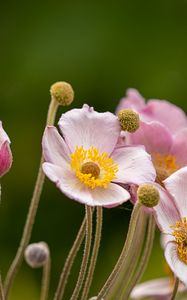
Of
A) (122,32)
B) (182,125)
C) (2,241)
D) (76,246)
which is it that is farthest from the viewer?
(122,32)

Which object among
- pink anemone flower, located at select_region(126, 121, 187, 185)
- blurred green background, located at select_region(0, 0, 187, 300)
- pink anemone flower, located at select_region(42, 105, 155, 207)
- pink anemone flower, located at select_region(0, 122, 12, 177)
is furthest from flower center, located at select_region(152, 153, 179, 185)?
blurred green background, located at select_region(0, 0, 187, 300)

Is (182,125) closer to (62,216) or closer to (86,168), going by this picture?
(86,168)

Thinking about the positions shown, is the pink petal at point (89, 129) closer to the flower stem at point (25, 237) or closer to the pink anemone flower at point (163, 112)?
the flower stem at point (25, 237)

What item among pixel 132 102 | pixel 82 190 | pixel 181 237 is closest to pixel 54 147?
Result: pixel 82 190

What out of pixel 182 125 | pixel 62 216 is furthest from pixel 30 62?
pixel 182 125

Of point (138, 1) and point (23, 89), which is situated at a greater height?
point (138, 1)

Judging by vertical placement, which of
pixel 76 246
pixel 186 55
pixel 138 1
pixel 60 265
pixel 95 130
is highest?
pixel 138 1

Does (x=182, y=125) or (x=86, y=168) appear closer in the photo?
(x=86, y=168)

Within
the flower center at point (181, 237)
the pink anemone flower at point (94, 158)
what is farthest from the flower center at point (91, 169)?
the flower center at point (181, 237)
